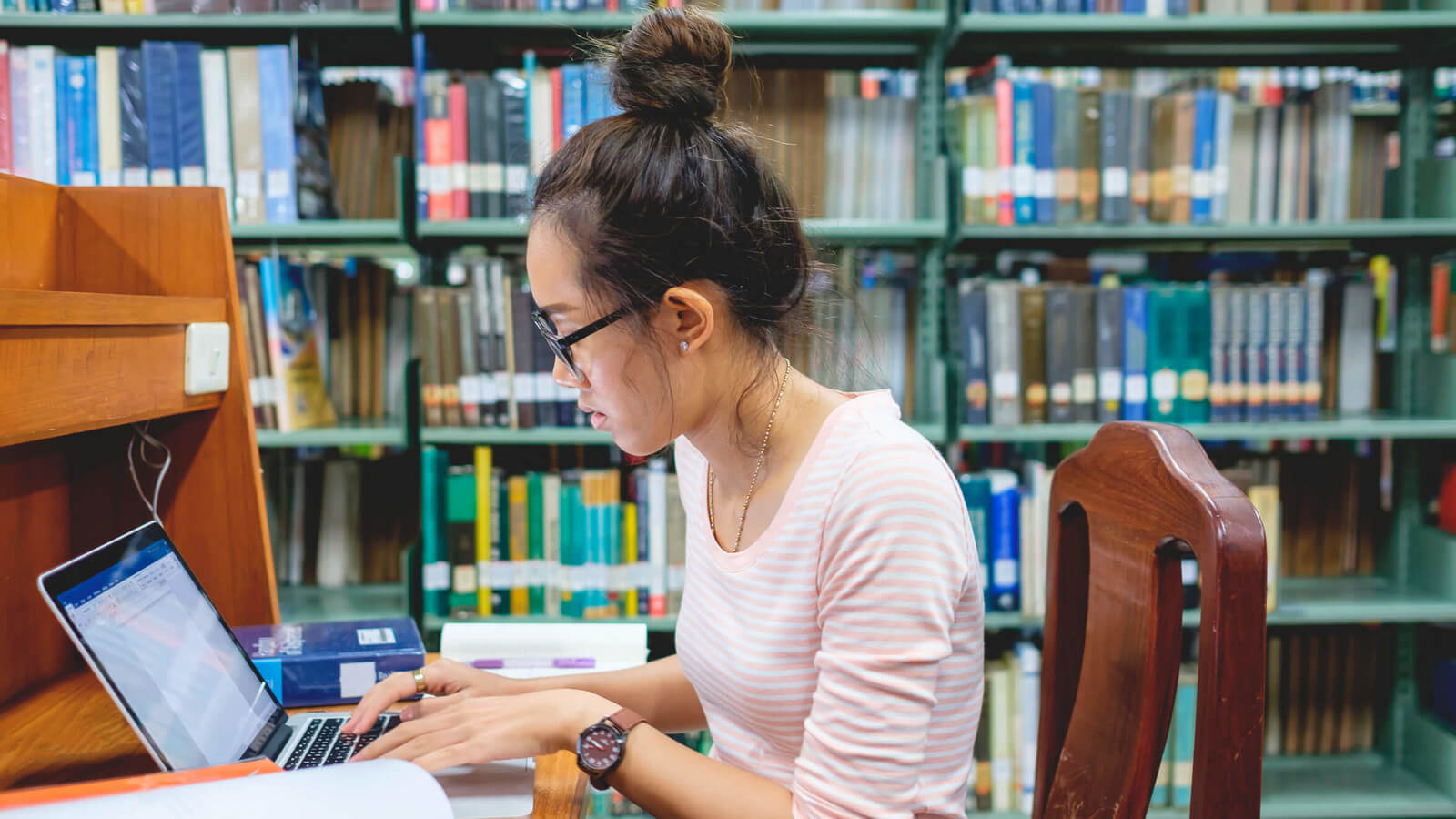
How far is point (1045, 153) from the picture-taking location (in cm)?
185

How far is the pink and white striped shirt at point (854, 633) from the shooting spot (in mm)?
715

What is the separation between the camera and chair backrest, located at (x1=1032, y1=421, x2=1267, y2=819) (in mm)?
542

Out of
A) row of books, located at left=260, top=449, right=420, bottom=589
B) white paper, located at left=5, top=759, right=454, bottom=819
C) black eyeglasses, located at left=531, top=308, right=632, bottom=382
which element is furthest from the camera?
row of books, located at left=260, top=449, right=420, bottom=589

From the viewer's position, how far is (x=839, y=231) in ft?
6.01

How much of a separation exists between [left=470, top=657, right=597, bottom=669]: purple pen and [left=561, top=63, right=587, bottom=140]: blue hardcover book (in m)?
1.10

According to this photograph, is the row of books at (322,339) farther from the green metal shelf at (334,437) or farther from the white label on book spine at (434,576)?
the white label on book spine at (434,576)

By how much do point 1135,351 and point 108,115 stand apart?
2.07 metres

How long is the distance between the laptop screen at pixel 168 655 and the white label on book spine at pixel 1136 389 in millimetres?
1618

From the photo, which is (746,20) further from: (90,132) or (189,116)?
(90,132)

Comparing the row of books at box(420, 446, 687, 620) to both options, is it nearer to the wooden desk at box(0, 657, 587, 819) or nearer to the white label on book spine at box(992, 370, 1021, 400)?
the white label on book spine at box(992, 370, 1021, 400)

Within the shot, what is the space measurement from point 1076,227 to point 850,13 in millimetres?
615

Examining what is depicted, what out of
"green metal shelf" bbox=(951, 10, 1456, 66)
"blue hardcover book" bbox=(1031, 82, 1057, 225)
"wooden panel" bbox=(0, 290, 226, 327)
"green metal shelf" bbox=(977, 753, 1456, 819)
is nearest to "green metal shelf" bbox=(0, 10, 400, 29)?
"wooden panel" bbox=(0, 290, 226, 327)

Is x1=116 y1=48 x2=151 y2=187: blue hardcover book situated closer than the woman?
No

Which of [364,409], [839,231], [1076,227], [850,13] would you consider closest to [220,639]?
[364,409]
